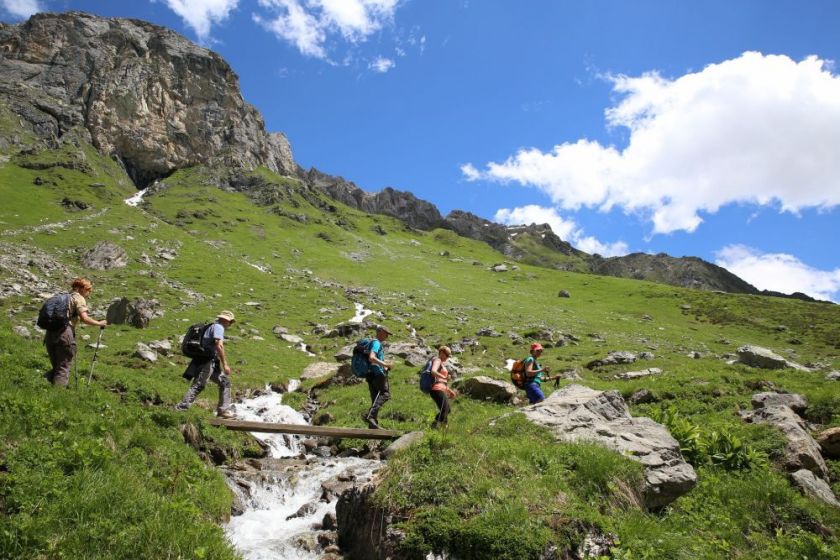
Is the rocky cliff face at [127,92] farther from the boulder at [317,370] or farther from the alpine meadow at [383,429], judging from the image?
the boulder at [317,370]

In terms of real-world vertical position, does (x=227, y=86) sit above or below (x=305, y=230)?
above

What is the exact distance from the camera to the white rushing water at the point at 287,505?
9523 millimetres

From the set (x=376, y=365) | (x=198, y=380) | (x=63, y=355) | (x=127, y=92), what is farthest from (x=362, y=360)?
(x=127, y=92)

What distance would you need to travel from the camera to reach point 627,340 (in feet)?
174

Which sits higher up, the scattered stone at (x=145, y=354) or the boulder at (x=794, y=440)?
the boulder at (x=794, y=440)

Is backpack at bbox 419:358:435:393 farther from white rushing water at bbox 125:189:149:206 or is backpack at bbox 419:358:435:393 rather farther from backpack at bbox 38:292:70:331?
white rushing water at bbox 125:189:149:206

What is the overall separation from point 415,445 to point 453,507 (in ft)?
6.67

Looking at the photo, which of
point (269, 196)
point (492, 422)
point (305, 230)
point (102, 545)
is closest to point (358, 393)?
point (492, 422)

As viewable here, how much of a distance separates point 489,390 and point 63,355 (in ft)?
52.2

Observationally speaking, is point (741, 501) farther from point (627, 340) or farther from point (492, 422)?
point (627, 340)

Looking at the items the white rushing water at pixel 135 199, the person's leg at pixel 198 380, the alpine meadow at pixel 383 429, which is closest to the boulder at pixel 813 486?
the alpine meadow at pixel 383 429

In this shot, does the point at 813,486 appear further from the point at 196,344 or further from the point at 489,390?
the point at 196,344

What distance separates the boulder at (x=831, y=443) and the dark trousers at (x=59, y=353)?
21147 millimetres

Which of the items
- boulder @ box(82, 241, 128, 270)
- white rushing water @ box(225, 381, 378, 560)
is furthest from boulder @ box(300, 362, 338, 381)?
boulder @ box(82, 241, 128, 270)
